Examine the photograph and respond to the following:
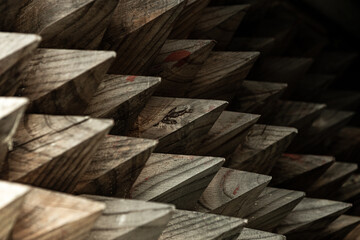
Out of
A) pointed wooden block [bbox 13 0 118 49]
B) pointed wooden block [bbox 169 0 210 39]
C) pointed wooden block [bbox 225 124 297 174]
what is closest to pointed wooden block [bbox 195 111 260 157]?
pointed wooden block [bbox 225 124 297 174]

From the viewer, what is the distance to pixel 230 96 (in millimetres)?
1128

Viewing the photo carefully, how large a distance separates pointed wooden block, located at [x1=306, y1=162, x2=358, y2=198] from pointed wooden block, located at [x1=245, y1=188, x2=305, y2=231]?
0.73 ft

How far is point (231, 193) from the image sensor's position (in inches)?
36.7

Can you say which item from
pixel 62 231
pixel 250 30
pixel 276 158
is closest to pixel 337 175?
pixel 276 158

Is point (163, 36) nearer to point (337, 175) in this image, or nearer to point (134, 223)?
point (134, 223)

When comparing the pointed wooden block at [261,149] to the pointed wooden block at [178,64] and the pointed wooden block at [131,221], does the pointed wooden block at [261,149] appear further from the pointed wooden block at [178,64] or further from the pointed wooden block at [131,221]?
the pointed wooden block at [131,221]

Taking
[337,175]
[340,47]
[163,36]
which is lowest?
[337,175]

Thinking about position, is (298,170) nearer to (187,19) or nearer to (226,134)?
(226,134)

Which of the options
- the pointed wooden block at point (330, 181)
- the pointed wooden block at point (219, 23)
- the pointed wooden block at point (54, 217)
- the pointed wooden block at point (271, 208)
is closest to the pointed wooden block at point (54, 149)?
the pointed wooden block at point (54, 217)

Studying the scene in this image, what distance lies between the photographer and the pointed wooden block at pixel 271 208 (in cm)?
101

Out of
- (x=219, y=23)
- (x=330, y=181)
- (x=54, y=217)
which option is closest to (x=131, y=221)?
(x=54, y=217)

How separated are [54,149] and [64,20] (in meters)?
0.21

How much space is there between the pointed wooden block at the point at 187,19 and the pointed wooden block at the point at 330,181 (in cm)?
42

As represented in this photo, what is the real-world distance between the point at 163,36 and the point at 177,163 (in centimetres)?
20
